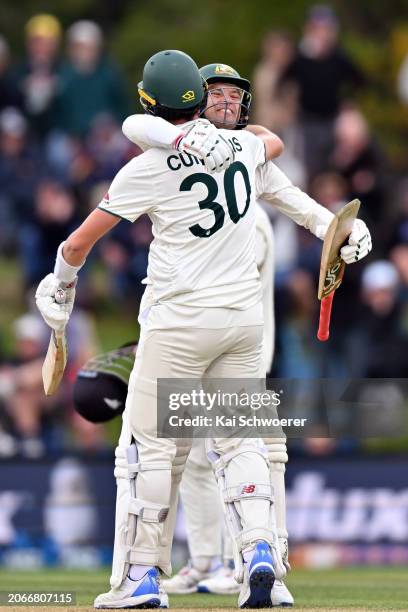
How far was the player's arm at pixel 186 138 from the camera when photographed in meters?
6.89

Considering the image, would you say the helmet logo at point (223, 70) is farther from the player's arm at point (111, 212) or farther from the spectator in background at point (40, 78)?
the spectator in background at point (40, 78)

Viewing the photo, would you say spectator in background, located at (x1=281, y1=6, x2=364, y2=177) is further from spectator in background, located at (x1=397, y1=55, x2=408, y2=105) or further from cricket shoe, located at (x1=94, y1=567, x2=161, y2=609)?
cricket shoe, located at (x1=94, y1=567, x2=161, y2=609)

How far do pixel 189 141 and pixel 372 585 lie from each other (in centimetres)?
387

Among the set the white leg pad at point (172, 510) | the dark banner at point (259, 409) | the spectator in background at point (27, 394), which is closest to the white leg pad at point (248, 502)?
the dark banner at point (259, 409)

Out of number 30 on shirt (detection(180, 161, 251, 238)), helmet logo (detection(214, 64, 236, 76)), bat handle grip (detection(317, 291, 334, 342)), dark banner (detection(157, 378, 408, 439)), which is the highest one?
helmet logo (detection(214, 64, 236, 76))

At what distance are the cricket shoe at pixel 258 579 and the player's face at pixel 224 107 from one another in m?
2.18

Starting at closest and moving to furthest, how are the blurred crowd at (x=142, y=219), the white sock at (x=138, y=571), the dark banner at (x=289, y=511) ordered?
the white sock at (x=138, y=571) < the dark banner at (x=289, y=511) < the blurred crowd at (x=142, y=219)

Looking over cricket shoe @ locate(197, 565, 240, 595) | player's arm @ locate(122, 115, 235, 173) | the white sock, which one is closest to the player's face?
player's arm @ locate(122, 115, 235, 173)

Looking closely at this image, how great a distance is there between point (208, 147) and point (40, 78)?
1042 centimetres

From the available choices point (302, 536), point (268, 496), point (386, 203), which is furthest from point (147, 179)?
point (386, 203)

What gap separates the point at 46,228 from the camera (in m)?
15.6

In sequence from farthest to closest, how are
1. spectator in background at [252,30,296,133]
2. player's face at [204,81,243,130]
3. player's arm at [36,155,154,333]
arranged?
spectator in background at [252,30,296,133], player's face at [204,81,243,130], player's arm at [36,155,154,333]

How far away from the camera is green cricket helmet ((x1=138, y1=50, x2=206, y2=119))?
23.7 feet

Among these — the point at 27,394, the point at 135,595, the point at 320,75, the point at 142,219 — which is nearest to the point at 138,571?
the point at 135,595
